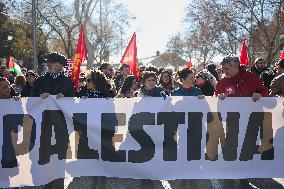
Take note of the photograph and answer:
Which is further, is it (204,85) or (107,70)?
(107,70)

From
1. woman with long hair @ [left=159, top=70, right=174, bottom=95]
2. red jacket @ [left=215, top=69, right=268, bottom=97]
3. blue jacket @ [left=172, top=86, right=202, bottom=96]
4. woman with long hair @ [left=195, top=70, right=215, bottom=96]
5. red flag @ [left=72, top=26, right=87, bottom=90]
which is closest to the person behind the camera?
red jacket @ [left=215, top=69, right=268, bottom=97]

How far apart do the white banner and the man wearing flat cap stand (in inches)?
10.3

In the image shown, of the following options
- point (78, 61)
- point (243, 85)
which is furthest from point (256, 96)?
point (78, 61)

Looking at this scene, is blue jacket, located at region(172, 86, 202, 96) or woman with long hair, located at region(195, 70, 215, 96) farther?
woman with long hair, located at region(195, 70, 215, 96)

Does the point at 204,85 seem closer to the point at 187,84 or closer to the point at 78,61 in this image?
the point at 78,61

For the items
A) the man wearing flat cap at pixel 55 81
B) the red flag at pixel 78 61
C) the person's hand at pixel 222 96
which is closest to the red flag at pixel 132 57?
the red flag at pixel 78 61

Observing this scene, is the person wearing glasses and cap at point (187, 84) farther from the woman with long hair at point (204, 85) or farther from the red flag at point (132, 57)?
the red flag at point (132, 57)

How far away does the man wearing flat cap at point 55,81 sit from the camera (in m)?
6.18

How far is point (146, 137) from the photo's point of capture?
5945 millimetres

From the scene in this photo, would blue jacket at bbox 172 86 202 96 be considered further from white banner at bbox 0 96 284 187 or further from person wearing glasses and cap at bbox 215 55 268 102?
white banner at bbox 0 96 284 187

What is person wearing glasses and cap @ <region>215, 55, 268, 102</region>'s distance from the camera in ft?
20.1

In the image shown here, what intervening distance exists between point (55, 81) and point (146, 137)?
4.54 ft

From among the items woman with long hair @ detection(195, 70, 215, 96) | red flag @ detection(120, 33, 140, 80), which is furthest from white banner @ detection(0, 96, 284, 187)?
red flag @ detection(120, 33, 140, 80)

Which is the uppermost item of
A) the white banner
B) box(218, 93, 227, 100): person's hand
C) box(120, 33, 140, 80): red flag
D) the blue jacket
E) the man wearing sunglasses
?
box(120, 33, 140, 80): red flag
